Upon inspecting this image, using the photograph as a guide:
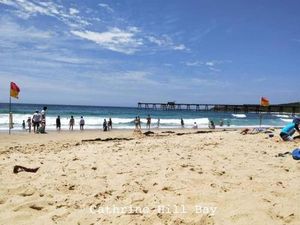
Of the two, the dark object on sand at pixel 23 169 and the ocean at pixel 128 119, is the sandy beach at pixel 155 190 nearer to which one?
the dark object on sand at pixel 23 169

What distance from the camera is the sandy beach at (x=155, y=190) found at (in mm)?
4578

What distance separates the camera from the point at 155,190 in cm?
549

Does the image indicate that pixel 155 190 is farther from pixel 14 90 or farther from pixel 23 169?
pixel 14 90

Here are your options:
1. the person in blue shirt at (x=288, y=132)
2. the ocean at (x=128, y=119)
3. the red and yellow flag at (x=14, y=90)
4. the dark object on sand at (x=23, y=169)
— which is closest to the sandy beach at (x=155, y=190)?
the dark object on sand at (x=23, y=169)

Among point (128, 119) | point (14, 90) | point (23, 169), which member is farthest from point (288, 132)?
point (128, 119)

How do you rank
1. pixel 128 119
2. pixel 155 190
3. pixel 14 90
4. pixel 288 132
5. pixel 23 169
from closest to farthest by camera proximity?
pixel 155 190
pixel 23 169
pixel 288 132
pixel 14 90
pixel 128 119

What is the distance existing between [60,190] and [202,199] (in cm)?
229

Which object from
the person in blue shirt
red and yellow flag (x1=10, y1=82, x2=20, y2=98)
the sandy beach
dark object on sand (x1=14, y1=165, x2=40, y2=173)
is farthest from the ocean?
the sandy beach

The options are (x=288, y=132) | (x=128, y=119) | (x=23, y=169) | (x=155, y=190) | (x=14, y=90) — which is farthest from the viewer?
(x=128, y=119)

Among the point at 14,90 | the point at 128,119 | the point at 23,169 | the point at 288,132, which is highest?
the point at 14,90

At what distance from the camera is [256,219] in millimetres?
4246

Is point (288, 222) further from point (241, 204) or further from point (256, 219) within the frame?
point (241, 204)

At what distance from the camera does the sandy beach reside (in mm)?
4578

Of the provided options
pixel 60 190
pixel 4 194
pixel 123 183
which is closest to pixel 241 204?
pixel 123 183
